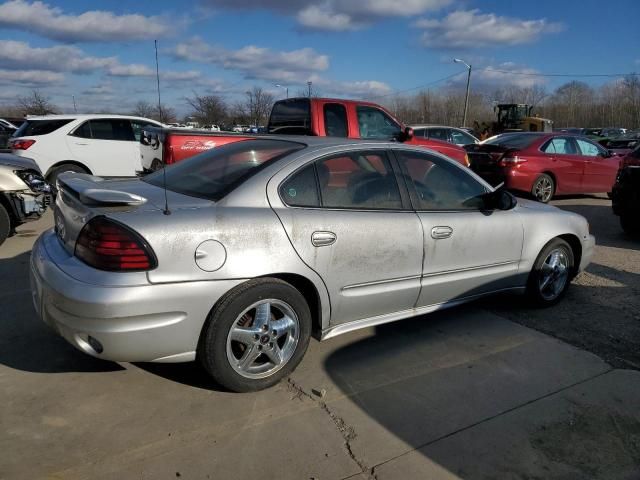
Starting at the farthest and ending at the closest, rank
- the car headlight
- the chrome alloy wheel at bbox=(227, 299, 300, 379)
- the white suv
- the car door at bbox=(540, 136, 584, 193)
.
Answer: the car door at bbox=(540, 136, 584, 193), the white suv, the car headlight, the chrome alloy wheel at bbox=(227, 299, 300, 379)

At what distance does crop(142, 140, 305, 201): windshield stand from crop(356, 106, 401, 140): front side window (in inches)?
180

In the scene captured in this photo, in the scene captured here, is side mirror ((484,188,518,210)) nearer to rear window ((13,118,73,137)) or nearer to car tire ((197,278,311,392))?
car tire ((197,278,311,392))

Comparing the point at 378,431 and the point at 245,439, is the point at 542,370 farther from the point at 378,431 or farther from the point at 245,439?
the point at 245,439

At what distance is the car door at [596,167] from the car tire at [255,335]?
32.6 feet

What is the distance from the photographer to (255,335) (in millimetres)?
2936

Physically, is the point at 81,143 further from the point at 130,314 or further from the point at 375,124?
the point at 130,314

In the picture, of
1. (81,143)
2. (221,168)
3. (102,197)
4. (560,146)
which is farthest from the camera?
(560,146)

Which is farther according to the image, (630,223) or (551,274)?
(630,223)

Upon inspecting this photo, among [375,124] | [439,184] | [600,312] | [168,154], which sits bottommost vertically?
[600,312]

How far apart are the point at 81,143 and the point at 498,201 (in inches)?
336

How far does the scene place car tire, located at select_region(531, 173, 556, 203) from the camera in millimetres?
10273

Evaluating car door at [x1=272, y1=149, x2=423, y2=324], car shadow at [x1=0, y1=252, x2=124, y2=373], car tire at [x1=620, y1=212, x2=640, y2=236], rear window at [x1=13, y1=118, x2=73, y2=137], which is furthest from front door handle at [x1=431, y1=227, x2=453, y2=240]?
rear window at [x1=13, y1=118, x2=73, y2=137]

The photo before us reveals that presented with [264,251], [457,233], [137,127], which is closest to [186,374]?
[264,251]

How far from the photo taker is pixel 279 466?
2.42 m
